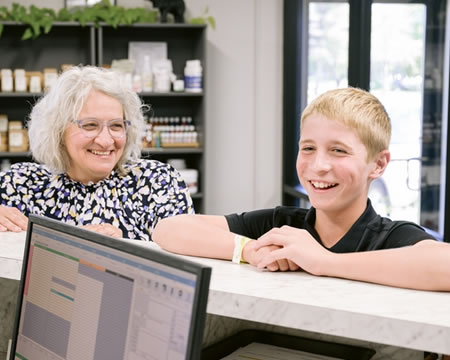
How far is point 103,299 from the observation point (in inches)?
36.0

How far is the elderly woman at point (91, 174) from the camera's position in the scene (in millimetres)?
2311

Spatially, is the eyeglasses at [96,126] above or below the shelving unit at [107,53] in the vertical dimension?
below

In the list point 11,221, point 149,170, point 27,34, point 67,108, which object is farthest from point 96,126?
point 27,34

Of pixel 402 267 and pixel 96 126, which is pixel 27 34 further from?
pixel 402 267

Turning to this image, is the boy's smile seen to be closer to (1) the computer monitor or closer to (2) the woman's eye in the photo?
(1) the computer monitor

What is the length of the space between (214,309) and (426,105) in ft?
10.3

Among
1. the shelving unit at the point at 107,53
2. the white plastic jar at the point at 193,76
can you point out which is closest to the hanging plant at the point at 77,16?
the shelving unit at the point at 107,53

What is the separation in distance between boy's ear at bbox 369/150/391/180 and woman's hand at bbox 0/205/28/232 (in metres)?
0.84

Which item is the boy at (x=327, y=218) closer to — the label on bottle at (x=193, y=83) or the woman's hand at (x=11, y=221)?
the woman's hand at (x=11, y=221)

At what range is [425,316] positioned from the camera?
91 centimetres

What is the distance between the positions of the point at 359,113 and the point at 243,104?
423cm

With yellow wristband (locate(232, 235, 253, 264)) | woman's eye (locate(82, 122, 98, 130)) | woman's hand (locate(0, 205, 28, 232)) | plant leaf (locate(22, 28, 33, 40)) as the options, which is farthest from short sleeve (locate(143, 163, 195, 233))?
plant leaf (locate(22, 28, 33, 40))

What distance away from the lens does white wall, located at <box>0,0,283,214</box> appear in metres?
5.54

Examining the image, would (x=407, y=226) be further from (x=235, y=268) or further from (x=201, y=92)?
(x=201, y=92)
